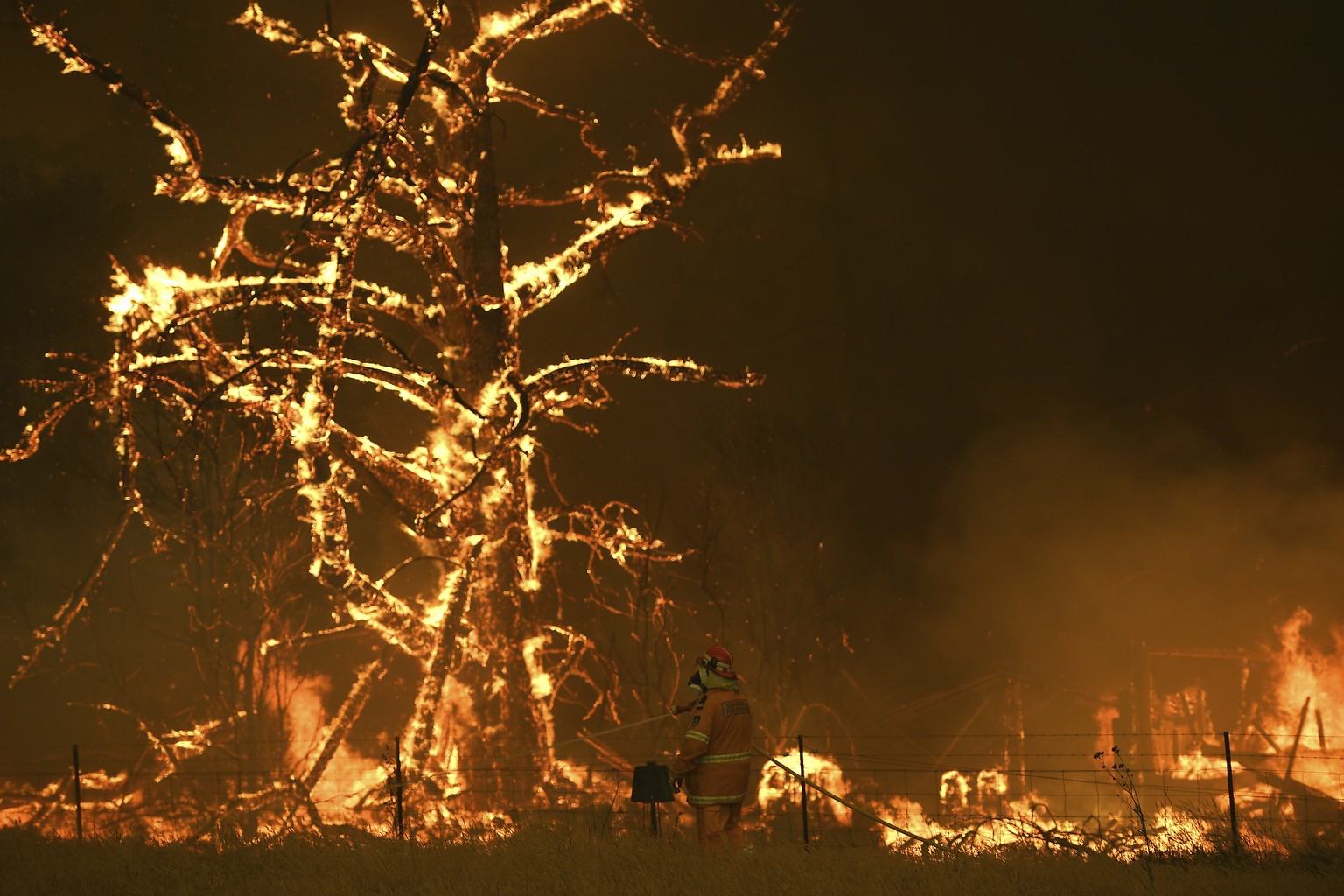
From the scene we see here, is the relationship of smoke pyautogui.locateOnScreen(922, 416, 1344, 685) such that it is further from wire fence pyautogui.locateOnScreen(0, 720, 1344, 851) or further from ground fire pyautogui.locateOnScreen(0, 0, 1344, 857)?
wire fence pyautogui.locateOnScreen(0, 720, 1344, 851)

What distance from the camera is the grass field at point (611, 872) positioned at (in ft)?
21.1

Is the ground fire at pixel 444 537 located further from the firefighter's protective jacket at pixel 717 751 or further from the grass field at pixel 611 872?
the firefighter's protective jacket at pixel 717 751

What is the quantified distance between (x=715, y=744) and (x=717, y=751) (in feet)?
0.15

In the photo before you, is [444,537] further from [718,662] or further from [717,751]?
[717,751]

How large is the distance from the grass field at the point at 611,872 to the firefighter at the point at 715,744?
364mm

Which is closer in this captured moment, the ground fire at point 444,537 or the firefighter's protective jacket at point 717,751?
the firefighter's protective jacket at point 717,751

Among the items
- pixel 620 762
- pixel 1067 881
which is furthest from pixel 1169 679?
pixel 1067 881

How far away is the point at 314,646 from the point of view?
710 inches

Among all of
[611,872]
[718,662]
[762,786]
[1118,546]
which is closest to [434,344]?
[718,662]

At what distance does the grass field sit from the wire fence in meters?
2.60

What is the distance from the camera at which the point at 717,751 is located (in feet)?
25.0

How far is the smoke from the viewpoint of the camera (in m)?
14.0

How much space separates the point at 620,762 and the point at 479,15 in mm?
8472

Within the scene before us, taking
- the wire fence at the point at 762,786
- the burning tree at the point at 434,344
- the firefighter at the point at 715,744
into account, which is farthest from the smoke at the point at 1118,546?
the firefighter at the point at 715,744
